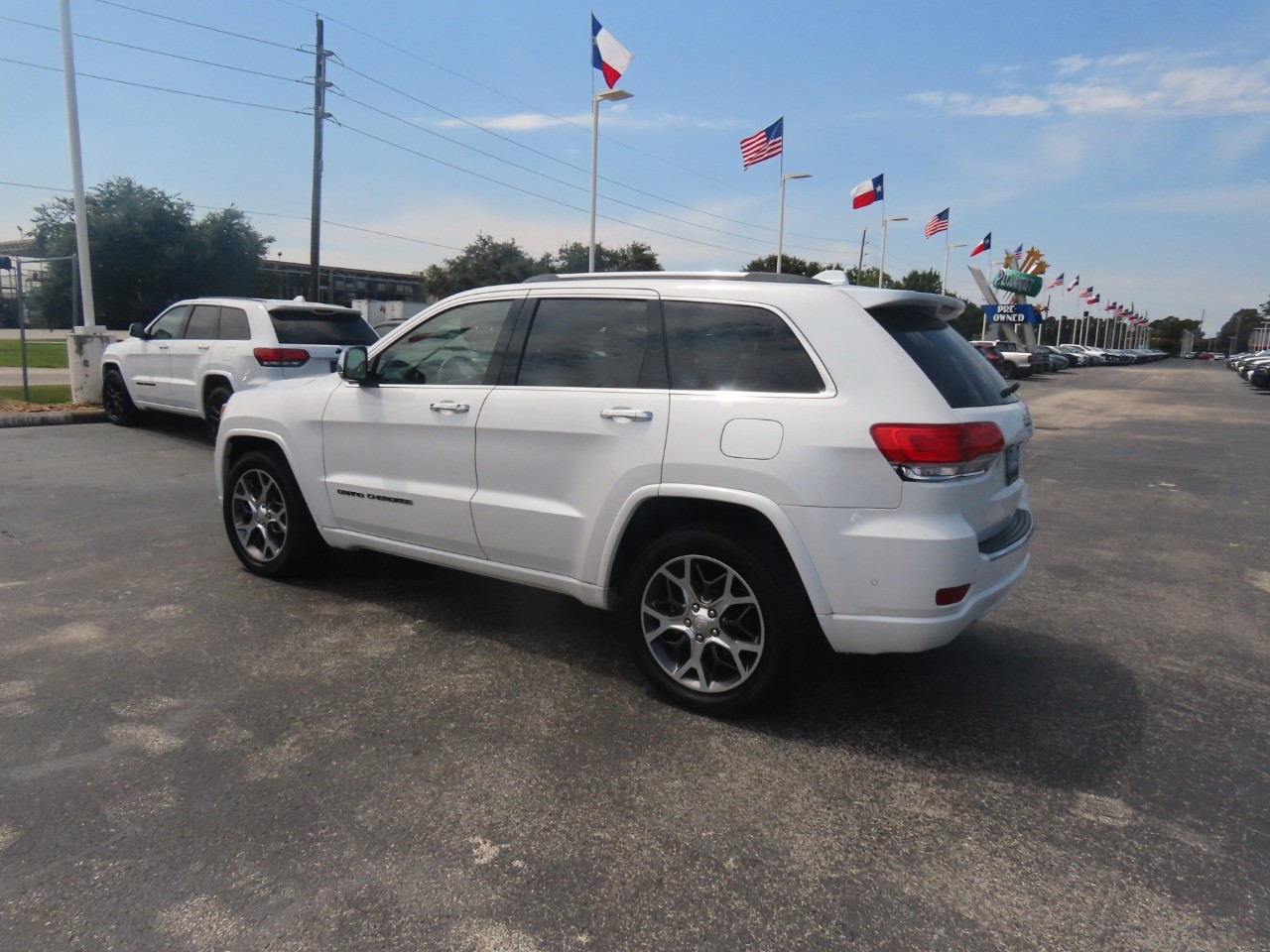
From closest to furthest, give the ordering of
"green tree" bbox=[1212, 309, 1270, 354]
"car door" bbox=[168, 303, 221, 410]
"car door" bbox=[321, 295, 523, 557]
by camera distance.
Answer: "car door" bbox=[321, 295, 523, 557]
"car door" bbox=[168, 303, 221, 410]
"green tree" bbox=[1212, 309, 1270, 354]

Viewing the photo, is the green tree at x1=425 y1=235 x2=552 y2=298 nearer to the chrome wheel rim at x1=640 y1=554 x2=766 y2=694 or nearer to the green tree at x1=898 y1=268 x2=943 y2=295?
the green tree at x1=898 y1=268 x2=943 y2=295

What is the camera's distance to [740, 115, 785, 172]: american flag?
84.1 ft

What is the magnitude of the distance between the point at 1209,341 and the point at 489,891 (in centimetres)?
21684

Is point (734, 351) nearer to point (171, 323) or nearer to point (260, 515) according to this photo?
point (260, 515)

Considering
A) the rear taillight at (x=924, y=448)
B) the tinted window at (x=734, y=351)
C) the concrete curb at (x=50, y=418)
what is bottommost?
the concrete curb at (x=50, y=418)

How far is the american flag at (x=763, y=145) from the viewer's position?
25.6 meters

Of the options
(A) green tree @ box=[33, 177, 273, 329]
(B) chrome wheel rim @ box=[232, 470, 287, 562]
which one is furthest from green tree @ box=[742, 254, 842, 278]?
(B) chrome wheel rim @ box=[232, 470, 287, 562]

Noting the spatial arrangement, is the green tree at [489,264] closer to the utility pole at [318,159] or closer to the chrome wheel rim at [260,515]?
the utility pole at [318,159]

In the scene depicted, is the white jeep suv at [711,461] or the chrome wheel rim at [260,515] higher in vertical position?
the white jeep suv at [711,461]

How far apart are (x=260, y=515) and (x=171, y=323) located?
7.18 meters

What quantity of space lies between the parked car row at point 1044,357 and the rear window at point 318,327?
7552 mm

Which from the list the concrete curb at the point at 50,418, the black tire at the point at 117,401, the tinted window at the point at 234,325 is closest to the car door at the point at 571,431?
the tinted window at the point at 234,325

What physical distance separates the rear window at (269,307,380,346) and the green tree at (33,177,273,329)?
37.6 m

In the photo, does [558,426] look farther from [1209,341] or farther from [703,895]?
[1209,341]
